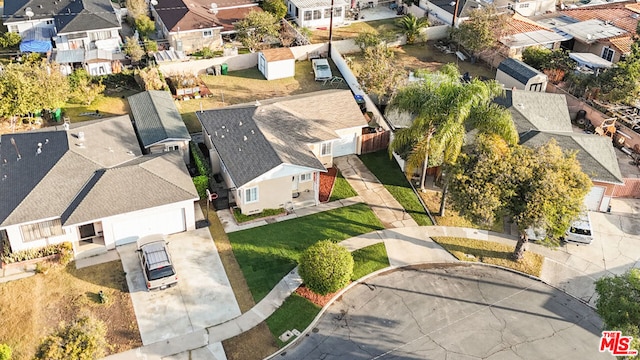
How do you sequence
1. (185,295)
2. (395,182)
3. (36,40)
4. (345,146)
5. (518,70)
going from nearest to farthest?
1. (185,295)
2. (395,182)
3. (345,146)
4. (518,70)
5. (36,40)

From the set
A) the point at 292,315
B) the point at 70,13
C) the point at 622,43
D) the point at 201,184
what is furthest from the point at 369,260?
the point at 70,13

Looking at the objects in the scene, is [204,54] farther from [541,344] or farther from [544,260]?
[541,344]

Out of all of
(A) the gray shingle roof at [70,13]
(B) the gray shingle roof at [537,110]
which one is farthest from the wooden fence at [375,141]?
(A) the gray shingle roof at [70,13]

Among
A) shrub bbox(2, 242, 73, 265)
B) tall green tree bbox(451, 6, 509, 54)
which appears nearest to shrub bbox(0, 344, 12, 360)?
shrub bbox(2, 242, 73, 265)

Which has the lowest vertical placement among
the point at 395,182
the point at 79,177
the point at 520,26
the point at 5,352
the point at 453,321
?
the point at 453,321

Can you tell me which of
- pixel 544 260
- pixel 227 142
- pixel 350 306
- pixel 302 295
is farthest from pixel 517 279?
pixel 227 142

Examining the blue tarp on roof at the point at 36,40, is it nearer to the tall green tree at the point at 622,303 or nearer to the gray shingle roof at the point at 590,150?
the gray shingle roof at the point at 590,150

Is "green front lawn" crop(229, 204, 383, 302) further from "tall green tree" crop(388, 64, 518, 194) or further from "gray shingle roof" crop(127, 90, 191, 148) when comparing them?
"gray shingle roof" crop(127, 90, 191, 148)

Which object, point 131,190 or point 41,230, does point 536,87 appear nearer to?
point 131,190
